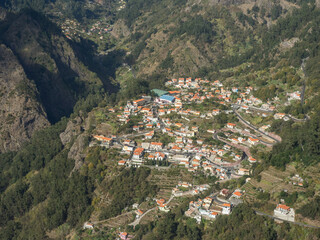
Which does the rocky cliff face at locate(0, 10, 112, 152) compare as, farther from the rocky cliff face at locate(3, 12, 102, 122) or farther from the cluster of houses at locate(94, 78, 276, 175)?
the cluster of houses at locate(94, 78, 276, 175)

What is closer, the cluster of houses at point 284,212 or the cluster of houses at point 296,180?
the cluster of houses at point 284,212

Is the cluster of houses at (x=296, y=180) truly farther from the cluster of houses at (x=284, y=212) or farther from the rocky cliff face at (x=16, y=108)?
the rocky cliff face at (x=16, y=108)

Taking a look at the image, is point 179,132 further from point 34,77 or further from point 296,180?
point 34,77

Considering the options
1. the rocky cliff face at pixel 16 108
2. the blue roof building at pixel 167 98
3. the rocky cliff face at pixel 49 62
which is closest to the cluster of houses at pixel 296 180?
the blue roof building at pixel 167 98

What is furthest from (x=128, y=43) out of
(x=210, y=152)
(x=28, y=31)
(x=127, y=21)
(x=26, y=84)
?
(x=210, y=152)

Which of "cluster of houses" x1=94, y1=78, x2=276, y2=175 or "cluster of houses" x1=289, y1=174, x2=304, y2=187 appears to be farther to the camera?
"cluster of houses" x1=94, y1=78, x2=276, y2=175

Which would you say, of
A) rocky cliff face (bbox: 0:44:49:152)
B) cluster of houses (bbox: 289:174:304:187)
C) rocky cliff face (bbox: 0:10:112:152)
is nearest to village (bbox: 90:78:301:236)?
cluster of houses (bbox: 289:174:304:187)

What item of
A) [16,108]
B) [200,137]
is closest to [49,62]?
[16,108]

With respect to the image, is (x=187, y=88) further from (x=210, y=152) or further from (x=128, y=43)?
(x=128, y=43)
